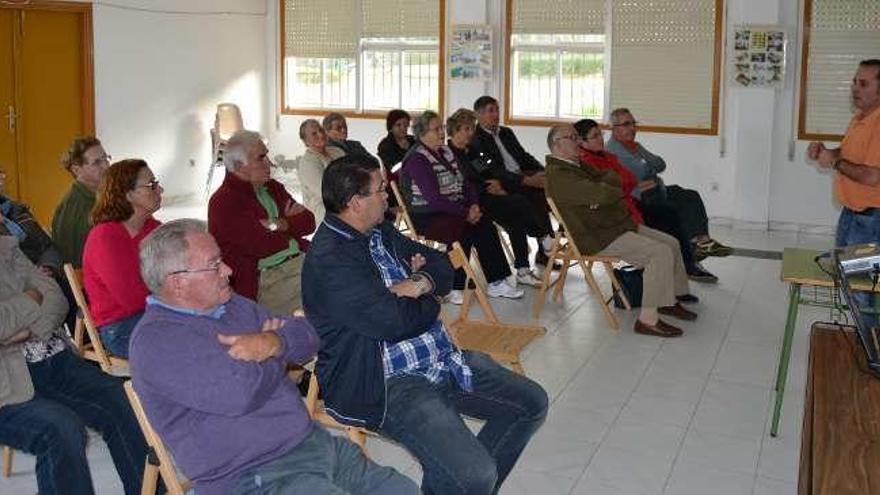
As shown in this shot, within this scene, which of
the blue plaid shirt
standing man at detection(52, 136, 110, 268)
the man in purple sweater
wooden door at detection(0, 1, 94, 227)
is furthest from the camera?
wooden door at detection(0, 1, 94, 227)

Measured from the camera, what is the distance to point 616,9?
8961 mm

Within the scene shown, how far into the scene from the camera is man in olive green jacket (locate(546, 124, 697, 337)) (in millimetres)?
5176

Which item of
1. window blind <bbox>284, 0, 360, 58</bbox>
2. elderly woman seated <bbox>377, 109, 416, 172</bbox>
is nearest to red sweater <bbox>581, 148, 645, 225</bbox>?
elderly woman seated <bbox>377, 109, 416, 172</bbox>

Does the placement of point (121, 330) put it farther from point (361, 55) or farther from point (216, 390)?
point (361, 55)

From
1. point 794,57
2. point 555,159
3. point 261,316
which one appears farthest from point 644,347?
point 794,57

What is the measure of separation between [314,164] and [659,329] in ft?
7.99

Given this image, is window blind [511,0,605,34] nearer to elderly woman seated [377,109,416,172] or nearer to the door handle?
elderly woman seated [377,109,416,172]

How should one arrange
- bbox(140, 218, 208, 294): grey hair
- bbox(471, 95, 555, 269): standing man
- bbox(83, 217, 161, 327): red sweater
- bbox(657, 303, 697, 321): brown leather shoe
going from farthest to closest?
bbox(471, 95, 555, 269): standing man → bbox(657, 303, 697, 321): brown leather shoe → bbox(83, 217, 161, 327): red sweater → bbox(140, 218, 208, 294): grey hair

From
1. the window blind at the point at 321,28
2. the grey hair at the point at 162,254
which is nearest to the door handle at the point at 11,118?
the window blind at the point at 321,28

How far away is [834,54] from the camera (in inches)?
321

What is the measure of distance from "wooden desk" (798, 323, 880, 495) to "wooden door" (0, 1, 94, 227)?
7.40 metres

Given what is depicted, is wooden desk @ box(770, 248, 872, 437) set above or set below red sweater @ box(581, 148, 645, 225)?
below

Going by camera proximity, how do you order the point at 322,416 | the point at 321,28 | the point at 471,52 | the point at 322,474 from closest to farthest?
the point at 322,474 < the point at 322,416 < the point at 471,52 < the point at 321,28

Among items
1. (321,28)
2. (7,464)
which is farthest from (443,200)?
(321,28)
